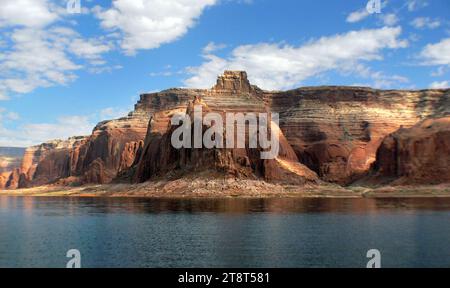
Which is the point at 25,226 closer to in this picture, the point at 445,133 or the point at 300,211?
the point at 300,211

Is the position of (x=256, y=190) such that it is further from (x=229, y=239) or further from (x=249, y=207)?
(x=229, y=239)

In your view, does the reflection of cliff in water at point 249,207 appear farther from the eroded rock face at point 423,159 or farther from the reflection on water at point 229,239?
the eroded rock face at point 423,159

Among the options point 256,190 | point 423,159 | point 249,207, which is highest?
point 423,159

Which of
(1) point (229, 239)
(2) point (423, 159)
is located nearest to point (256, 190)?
(2) point (423, 159)

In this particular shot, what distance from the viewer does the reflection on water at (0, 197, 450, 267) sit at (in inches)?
2293

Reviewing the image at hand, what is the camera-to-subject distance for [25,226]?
90.2 meters

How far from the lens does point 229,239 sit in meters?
72.8

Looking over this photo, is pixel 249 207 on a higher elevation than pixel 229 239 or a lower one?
higher

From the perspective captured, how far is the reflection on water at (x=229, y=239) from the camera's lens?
191 ft

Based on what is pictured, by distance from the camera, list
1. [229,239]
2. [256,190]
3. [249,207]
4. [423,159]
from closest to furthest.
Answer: [229,239] → [249,207] → [256,190] → [423,159]

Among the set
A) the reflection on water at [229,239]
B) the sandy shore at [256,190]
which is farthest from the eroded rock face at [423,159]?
the reflection on water at [229,239]

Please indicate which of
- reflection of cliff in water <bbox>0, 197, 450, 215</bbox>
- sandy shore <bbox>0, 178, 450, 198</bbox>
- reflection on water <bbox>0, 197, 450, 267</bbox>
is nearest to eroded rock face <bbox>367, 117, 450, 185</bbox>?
sandy shore <bbox>0, 178, 450, 198</bbox>

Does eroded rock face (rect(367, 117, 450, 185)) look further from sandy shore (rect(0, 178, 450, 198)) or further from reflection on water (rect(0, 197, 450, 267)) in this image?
reflection on water (rect(0, 197, 450, 267))
